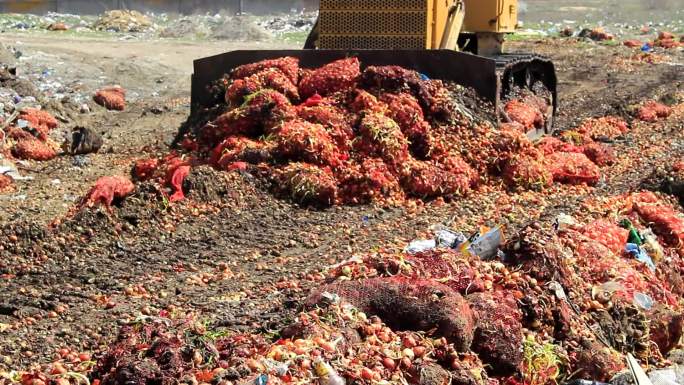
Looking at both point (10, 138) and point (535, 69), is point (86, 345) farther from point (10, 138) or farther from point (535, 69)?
point (535, 69)

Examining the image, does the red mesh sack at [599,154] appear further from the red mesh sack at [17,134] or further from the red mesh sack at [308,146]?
the red mesh sack at [17,134]

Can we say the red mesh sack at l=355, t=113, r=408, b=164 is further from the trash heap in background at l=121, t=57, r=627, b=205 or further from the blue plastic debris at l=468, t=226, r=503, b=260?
the blue plastic debris at l=468, t=226, r=503, b=260

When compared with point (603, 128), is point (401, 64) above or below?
above

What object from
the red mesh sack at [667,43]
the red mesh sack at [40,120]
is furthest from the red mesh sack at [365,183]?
the red mesh sack at [667,43]

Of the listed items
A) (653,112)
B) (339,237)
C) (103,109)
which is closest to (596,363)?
(339,237)

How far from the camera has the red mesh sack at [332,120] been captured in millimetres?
10430

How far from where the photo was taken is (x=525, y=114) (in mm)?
12859

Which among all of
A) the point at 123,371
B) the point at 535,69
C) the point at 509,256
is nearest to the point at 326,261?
the point at 509,256

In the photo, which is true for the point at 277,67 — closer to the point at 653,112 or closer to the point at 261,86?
the point at 261,86

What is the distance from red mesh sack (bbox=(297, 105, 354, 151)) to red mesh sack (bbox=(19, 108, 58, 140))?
15.6 feet

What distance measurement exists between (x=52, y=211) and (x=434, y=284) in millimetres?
5538

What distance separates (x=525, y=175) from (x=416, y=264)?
15.3 feet

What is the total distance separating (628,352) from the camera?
255 inches

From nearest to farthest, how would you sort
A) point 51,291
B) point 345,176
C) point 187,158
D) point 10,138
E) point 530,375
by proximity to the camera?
point 530,375 < point 51,291 < point 345,176 < point 187,158 < point 10,138
